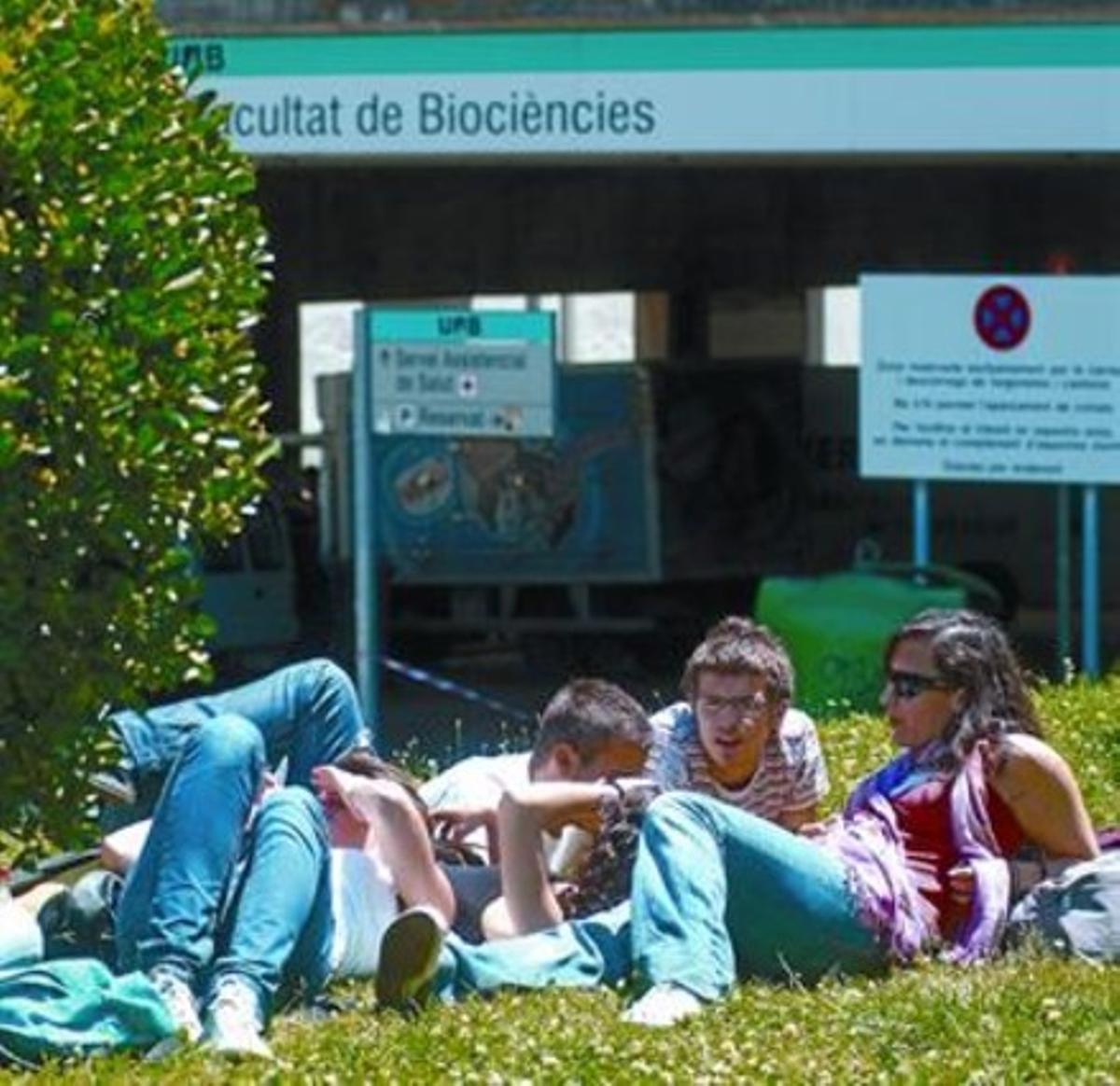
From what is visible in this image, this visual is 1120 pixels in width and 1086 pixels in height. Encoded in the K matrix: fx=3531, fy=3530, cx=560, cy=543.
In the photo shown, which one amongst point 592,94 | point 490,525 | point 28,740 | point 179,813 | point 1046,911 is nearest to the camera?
point 28,740

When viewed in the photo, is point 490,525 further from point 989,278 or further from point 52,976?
point 52,976

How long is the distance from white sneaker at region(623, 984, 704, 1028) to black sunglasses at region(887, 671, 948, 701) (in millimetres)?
1244

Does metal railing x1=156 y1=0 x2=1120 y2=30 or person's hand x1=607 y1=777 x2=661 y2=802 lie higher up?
metal railing x1=156 y1=0 x2=1120 y2=30

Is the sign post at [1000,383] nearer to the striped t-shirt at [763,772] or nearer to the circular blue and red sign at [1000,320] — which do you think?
the circular blue and red sign at [1000,320]

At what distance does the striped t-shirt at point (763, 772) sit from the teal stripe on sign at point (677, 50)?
475 inches

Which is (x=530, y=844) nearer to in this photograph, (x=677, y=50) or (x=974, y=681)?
(x=974, y=681)

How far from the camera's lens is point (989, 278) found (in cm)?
1714

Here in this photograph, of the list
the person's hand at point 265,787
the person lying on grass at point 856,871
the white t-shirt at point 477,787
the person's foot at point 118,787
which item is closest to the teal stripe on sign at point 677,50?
the white t-shirt at point 477,787

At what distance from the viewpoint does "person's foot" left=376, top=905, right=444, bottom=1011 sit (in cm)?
740

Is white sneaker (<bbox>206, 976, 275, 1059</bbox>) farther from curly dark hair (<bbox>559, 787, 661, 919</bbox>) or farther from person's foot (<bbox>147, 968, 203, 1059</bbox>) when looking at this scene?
curly dark hair (<bbox>559, 787, 661, 919</bbox>)

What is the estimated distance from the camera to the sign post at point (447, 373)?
1809 centimetres

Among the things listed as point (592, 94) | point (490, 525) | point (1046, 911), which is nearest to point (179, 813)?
point (1046, 911)

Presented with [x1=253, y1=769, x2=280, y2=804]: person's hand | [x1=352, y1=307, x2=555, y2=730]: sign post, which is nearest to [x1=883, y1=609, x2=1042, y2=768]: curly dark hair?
[x1=253, y1=769, x2=280, y2=804]: person's hand

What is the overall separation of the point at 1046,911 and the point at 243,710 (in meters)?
2.17
